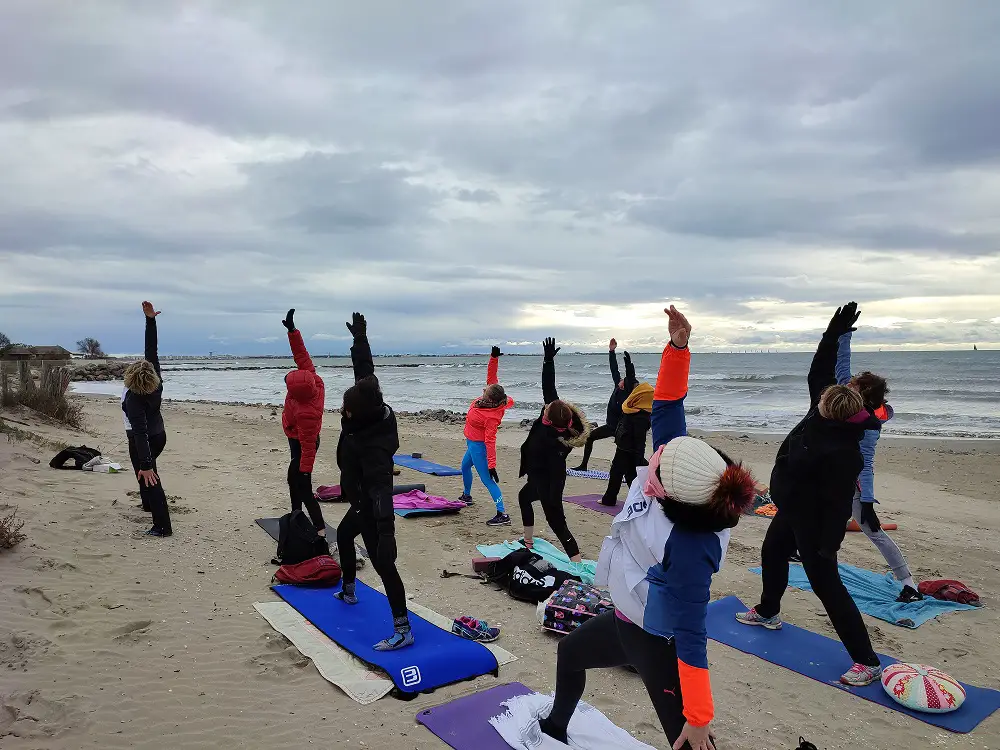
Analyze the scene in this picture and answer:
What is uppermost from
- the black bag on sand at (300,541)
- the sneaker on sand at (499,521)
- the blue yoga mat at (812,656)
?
the black bag on sand at (300,541)

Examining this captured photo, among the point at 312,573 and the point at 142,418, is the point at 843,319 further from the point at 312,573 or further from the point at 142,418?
the point at 142,418

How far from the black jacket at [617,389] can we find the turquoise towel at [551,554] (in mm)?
3057

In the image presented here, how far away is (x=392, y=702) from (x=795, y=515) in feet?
9.44

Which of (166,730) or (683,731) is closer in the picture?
(683,731)

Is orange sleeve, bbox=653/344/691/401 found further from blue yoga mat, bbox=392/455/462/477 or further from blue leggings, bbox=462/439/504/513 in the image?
blue yoga mat, bbox=392/455/462/477

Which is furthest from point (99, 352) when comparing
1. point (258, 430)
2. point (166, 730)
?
point (166, 730)

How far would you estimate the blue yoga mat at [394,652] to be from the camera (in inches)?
160

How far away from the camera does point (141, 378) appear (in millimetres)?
6348

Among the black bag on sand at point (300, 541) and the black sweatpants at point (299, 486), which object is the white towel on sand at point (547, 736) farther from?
the black sweatpants at point (299, 486)

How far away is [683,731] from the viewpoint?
2.34 m

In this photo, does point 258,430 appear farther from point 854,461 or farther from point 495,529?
point 854,461

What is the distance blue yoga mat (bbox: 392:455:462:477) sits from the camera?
1155 cm

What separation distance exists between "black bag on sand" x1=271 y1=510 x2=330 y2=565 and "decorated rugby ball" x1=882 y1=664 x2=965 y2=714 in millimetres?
4560

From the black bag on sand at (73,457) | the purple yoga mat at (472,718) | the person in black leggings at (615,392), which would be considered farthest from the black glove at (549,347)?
the black bag on sand at (73,457)
